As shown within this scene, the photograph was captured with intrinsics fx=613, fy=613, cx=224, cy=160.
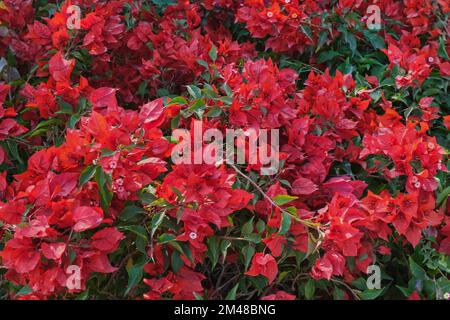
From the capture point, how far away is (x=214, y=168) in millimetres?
1136

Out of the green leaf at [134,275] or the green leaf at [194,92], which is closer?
the green leaf at [134,275]

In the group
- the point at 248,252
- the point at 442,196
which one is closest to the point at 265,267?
the point at 248,252

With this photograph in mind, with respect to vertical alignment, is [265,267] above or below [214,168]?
below

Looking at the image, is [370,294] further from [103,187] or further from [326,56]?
[326,56]

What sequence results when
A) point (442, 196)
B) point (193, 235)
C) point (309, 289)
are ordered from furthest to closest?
1. point (442, 196)
2. point (309, 289)
3. point (193, 235)

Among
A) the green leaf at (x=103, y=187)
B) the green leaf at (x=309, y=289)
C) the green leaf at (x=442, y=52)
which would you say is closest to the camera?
the green leaf at (x=103, y=187)

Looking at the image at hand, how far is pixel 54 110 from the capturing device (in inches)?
57.1

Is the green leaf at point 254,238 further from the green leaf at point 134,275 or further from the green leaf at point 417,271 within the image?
the green leaf at point 417,271

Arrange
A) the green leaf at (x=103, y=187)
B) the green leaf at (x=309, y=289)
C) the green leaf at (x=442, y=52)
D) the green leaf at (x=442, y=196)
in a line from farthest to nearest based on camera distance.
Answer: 1. the green leaf at (x=442, y=52)
2. the green leaf at (x=442, y=196)
3. the green leaf at (x=309, y=289)
4. the green leaf at (x=103, y=187)

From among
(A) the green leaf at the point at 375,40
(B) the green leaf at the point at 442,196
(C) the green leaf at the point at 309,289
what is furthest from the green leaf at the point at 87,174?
(A) the green leaf at the point at 375,40

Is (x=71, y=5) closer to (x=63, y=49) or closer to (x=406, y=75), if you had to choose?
(x=63, y=49)

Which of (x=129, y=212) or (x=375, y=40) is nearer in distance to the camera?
(x=129, y=212)

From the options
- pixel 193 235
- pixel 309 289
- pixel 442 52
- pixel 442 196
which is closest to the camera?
pixel 193 235

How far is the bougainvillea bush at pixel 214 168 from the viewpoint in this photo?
3.69 ft
